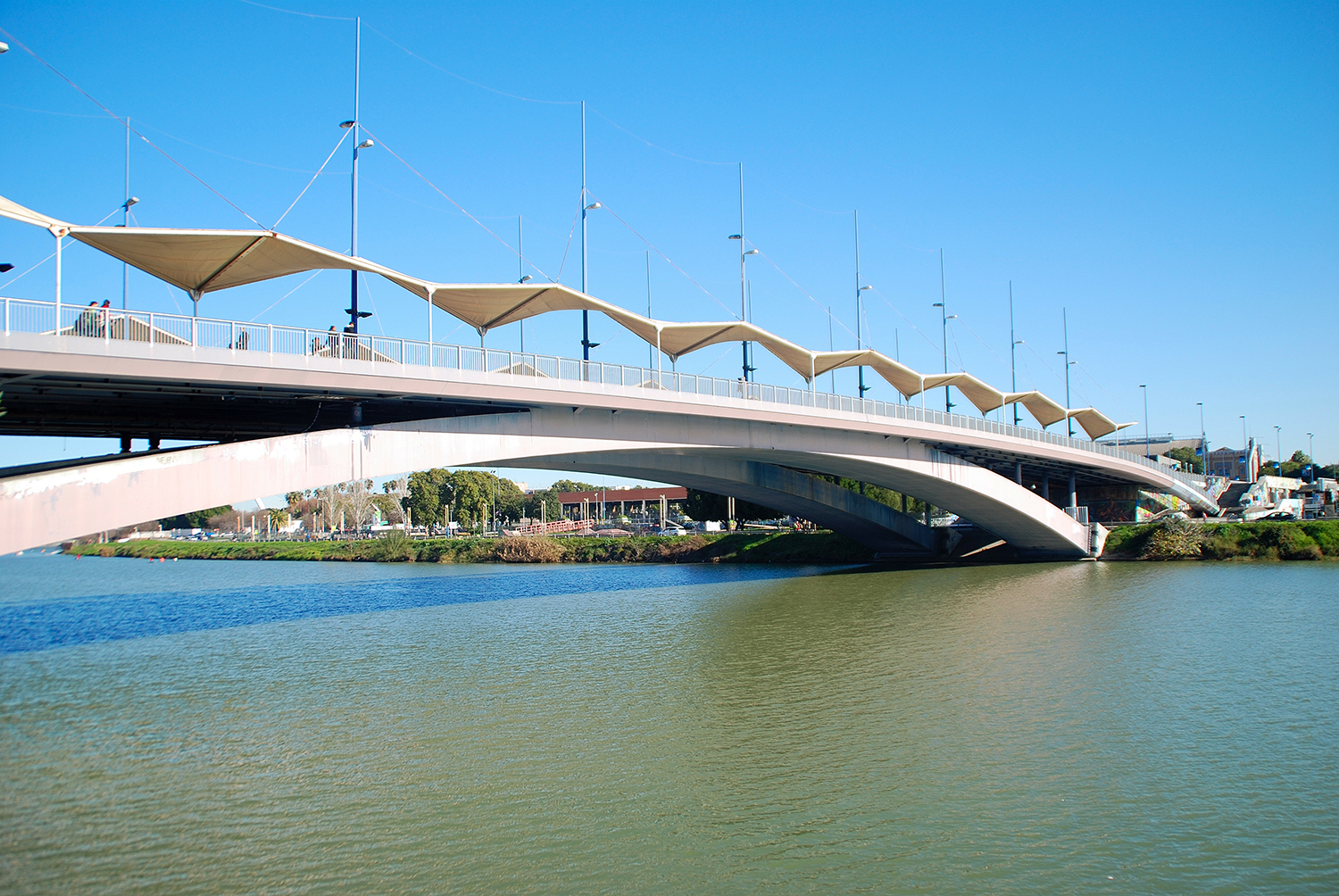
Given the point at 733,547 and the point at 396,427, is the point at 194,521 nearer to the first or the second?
the point at 733,547

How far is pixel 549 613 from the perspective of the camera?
1272 inches

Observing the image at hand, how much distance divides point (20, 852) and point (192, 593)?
37054mm

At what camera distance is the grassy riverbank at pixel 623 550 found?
64.8m

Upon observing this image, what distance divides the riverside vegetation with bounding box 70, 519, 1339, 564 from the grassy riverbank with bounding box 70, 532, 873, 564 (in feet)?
0.23

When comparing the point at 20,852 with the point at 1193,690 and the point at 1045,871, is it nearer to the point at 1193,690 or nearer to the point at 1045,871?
the point at 1045,871

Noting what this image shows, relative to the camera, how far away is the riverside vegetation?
49.3 metres

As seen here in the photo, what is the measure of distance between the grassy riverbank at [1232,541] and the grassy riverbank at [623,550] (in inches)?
680

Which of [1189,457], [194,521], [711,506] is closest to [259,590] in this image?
[711,506]

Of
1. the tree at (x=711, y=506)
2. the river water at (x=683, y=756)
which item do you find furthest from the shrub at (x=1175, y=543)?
the tree at (x=711, y=506)

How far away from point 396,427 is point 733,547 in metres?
43.9

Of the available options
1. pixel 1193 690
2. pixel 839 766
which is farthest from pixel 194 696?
pixel 1193 690

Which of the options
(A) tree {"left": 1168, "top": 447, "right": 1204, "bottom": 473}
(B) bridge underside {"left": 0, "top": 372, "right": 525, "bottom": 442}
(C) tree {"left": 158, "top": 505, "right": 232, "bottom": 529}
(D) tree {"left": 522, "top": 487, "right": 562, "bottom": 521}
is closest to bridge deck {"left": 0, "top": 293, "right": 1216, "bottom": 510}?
(B) bridge underside {"left": 0, "top": 372, "right": 525, "bottom": 442}

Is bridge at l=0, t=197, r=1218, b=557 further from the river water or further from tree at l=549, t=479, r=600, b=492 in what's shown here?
tree at l=549, t=479, r=600, b=492

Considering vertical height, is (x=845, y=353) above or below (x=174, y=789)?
above
